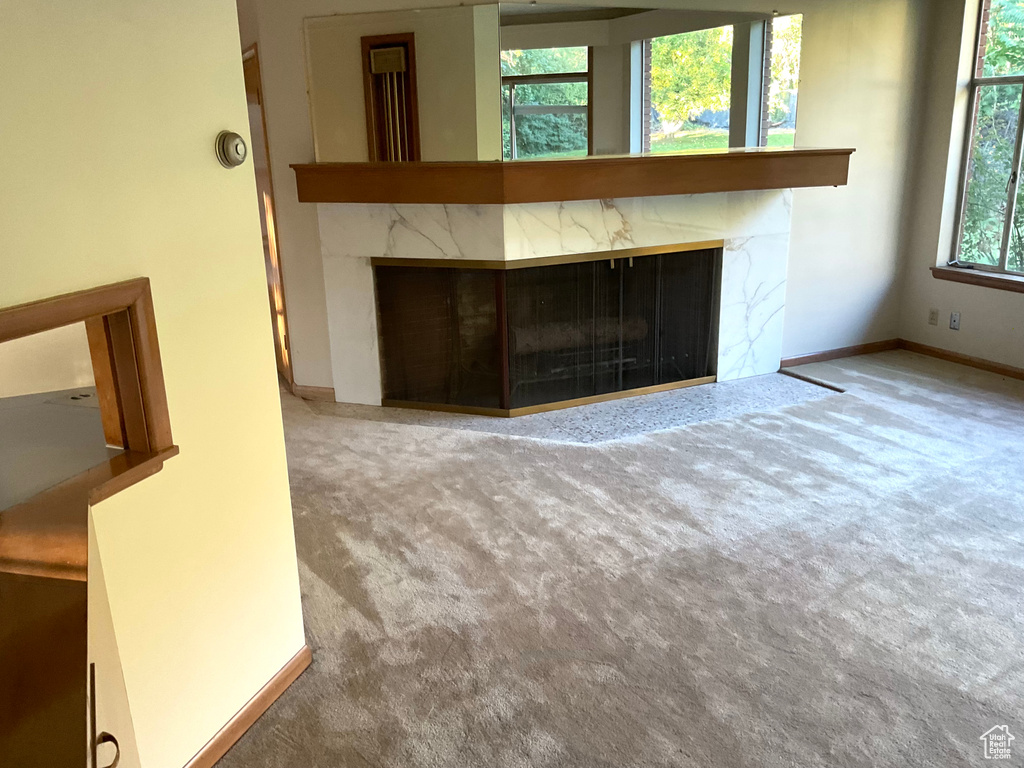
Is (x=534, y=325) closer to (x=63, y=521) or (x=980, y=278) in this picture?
(x=980, y=278)

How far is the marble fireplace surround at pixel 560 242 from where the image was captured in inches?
158

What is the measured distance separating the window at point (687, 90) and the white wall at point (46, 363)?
2983 millimetres

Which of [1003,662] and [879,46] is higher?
[879,46]

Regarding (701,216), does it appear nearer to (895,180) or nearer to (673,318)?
(673,318)

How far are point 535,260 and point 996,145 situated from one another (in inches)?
119

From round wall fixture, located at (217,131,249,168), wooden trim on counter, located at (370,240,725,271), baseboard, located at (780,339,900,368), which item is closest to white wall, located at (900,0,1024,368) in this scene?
baseboard, located at (780,339,900,368)

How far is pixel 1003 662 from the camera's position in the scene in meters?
2.16

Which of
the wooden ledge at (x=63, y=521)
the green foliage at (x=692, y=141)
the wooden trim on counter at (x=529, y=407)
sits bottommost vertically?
the wooden trim on counter at (x=529, y=407)

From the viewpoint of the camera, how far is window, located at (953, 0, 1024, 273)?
457cm

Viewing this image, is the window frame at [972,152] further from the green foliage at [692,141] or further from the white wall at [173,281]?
the white wall at [173,281]

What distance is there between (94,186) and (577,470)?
7.95ft

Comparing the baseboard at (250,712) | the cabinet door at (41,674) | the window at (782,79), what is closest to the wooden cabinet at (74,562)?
the cabinet door at (41,674)

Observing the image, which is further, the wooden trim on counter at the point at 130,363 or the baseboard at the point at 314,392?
the baseboard at the point at 314,392

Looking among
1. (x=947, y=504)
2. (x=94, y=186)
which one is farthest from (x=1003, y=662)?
(x=94, y=186)
